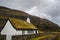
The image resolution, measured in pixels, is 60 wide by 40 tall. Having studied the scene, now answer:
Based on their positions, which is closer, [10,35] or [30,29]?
[10,35]

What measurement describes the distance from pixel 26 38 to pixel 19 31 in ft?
19.7

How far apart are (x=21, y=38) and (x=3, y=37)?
257 inches


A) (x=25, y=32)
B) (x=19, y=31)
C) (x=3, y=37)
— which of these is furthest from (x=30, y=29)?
(x=3, y=37)

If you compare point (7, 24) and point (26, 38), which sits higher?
point (7, 24)

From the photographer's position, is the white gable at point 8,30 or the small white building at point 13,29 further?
the white gable at point 8,30

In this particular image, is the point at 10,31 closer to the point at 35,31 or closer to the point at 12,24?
the point at 12,24

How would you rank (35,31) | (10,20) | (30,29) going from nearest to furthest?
(10,20) < (30,29) < (35,31)

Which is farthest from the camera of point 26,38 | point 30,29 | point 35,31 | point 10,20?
point 35,31

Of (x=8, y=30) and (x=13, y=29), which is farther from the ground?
(x=13, y=29)

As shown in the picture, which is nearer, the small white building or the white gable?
the small white building

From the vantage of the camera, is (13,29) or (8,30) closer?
(13,29)

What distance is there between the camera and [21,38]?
51125 millimetres

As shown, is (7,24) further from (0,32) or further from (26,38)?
(26,38)

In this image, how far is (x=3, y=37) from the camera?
2165 inches
